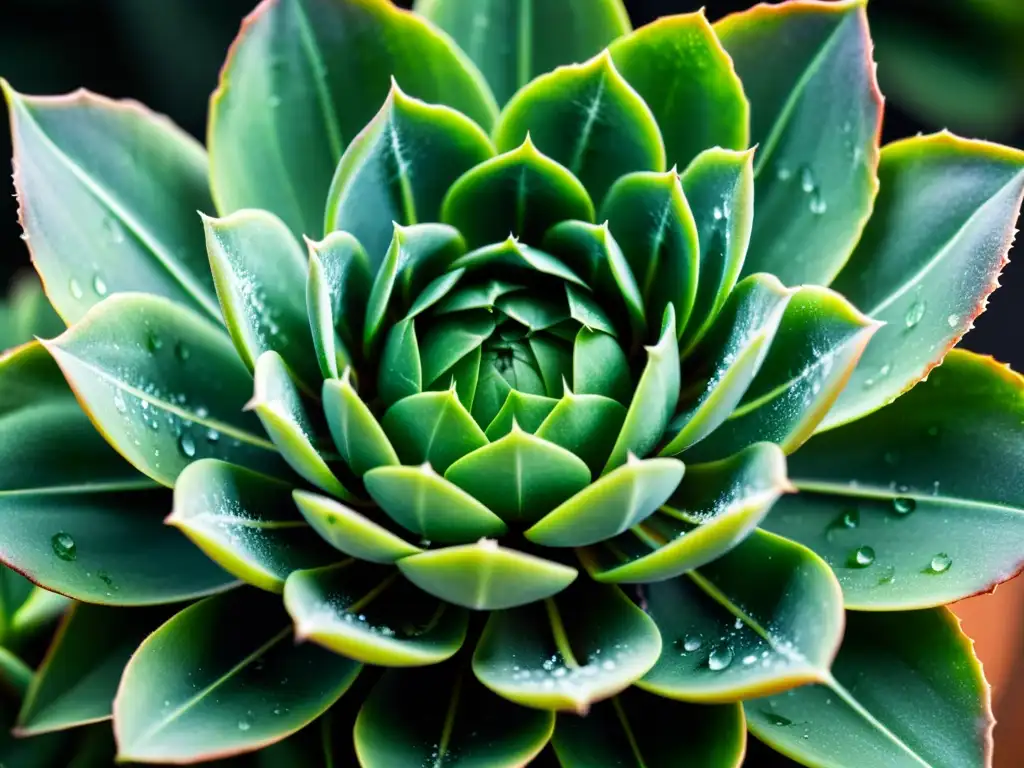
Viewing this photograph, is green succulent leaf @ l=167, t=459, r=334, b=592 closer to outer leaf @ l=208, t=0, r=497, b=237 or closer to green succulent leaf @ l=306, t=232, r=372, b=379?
green succulent leaf @ l=306, t=232, r=372, b=379

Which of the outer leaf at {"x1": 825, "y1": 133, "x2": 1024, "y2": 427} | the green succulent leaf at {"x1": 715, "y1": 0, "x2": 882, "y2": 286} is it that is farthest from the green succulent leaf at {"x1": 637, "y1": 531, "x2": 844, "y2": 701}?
the green succulent leaf at {"x1": 715, "y1": 0, "x2": 882, "y2": 286}

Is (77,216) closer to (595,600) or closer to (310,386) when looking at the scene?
(310,386)

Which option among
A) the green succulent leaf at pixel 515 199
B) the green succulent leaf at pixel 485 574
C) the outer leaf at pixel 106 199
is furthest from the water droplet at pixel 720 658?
the outer leaf at pixel 106 199

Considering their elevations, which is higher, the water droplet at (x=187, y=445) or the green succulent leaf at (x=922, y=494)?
the water droplet at (x=187, y=445)

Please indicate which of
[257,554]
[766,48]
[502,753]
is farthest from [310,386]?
[766,48]

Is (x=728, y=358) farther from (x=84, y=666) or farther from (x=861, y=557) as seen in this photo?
(x=84, y=666)

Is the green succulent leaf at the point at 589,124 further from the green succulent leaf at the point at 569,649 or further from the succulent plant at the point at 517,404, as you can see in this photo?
the green succulent leaf at the point at 569,649
